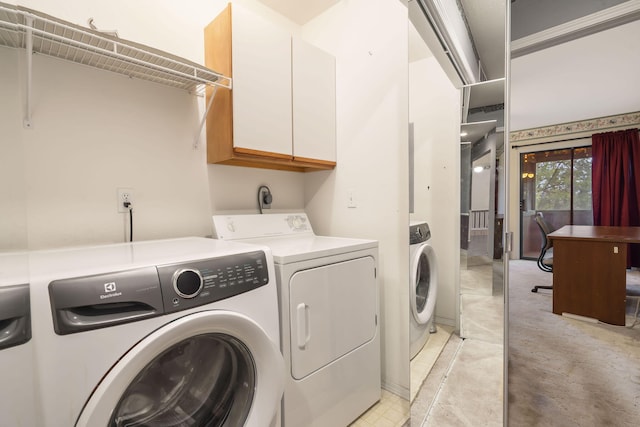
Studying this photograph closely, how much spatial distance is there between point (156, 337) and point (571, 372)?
2.49 metres

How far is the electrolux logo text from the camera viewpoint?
0.70 metres

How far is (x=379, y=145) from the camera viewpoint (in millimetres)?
1738

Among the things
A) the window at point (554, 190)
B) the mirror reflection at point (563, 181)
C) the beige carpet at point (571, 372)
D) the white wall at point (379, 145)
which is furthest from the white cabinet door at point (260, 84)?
the window at point (554, 190)

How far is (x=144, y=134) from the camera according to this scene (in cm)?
142

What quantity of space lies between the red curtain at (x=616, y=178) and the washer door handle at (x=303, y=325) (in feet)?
17.2

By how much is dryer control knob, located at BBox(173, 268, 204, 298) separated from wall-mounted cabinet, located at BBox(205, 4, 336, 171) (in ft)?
2.51

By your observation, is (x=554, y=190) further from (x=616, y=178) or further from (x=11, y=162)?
(x=11, y=162)

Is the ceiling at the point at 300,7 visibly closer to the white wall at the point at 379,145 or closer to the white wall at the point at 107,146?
the white wall at the point at 379,145

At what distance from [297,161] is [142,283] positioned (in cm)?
114

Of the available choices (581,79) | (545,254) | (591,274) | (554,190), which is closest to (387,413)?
(591,274)

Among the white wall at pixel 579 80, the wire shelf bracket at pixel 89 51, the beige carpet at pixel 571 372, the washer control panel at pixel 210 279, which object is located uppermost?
the white wall at pixel 579 80

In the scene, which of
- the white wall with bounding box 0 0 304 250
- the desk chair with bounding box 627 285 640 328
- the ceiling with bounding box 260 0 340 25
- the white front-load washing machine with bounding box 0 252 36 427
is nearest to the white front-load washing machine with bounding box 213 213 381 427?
the white wall with bounding box 0 0 304 250

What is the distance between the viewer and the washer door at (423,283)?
1636 millimetres

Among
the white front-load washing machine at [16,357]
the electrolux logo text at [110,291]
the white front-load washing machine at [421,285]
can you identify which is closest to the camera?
the white front-load washing machine at [16,357]
